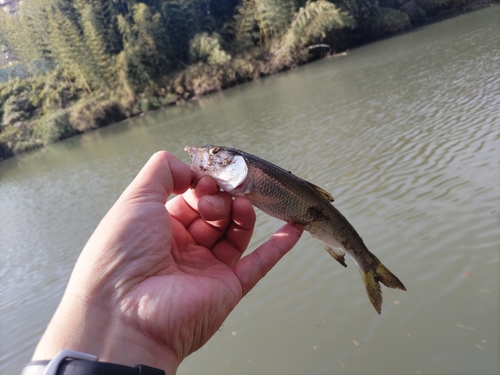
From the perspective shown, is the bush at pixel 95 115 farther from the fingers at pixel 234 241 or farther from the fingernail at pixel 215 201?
the fingernail at pixel 215 201

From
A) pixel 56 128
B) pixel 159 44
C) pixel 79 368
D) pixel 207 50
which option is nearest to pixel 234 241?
pixel 79 368

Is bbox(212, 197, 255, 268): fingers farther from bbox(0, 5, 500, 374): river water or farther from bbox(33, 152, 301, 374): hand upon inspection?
bbox(0, 5, 500, 374): river water

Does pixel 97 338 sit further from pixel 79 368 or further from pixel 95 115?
pixel 95 115

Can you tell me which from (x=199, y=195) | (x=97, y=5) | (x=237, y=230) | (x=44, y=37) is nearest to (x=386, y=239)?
(x=237, y=230)

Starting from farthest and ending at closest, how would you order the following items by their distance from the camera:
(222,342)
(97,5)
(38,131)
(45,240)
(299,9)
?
1. (97,5)
2. (38,131)
3. (299,9)
4. (45,240)
5. (222,342)

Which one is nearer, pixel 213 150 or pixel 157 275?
pixel 157 275

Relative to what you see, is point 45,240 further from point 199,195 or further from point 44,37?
point 44,37
